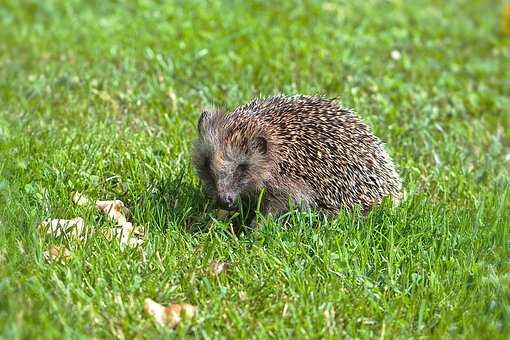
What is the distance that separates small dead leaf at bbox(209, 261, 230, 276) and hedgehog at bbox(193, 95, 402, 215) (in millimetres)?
715

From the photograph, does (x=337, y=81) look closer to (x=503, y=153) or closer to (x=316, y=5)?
(x=503, y=153)

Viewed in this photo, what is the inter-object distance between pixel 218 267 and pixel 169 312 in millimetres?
610

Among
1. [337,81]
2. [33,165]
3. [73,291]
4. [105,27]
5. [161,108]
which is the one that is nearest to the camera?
[73,291]

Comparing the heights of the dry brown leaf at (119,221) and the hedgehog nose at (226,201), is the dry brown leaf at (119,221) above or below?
above

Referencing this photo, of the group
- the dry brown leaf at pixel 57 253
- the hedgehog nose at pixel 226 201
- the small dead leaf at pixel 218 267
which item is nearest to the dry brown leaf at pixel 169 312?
the small dead leaf at pixel 218 267

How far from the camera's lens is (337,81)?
8.37 metres

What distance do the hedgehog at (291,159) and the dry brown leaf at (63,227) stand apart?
95 centimetres

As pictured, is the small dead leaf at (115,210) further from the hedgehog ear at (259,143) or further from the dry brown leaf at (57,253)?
the hedgehog ear at (259,143)

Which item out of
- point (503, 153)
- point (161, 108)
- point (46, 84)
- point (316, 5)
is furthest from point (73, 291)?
point (316, 5)

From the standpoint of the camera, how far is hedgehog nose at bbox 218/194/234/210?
5652mm

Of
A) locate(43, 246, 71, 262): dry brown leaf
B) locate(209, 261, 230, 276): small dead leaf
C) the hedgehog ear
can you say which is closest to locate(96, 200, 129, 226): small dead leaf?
locate(43, 246, 71, 262): dry brown leaf

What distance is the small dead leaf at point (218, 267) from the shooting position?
489 cm

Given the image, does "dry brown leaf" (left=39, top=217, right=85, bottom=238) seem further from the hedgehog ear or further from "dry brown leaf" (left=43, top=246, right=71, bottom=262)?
the hedgehog ear

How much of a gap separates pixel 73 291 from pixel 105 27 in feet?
18.3
